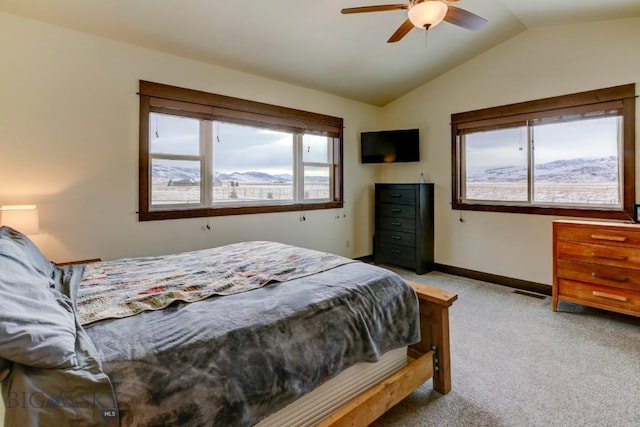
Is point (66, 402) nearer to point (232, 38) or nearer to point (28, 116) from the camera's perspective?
point (28, 116)

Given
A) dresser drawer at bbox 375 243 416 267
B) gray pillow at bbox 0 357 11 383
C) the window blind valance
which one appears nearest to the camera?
gray pillow at bbox 0 357 11 383

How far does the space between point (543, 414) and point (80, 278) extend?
2.72 m

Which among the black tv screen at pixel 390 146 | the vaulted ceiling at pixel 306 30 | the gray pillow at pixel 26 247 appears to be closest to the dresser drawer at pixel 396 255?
the black tv screen at pixel 390 146

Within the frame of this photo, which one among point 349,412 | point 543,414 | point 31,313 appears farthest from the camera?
point 543,414

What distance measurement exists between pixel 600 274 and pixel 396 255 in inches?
92.7

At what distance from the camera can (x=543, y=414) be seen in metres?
1.77

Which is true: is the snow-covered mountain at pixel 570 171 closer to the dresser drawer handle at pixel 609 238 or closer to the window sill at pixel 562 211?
the window sill at pixel 562 211

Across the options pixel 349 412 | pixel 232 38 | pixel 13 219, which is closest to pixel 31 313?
pixel 349 412

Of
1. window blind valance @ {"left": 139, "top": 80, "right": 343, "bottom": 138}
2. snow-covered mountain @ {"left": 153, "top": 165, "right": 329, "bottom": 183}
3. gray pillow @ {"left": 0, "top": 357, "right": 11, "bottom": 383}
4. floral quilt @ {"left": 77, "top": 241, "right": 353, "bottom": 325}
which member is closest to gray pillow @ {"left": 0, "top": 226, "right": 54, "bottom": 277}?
floral quilt @ {"left": 77, "top": 241, "right": 353, "bottom": 325}

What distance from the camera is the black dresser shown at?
4.52m

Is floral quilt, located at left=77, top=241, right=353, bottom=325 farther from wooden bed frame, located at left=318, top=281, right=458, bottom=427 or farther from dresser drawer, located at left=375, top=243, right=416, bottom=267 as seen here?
dresser drawer, located at left=375, top=243, right=416, bottom=267

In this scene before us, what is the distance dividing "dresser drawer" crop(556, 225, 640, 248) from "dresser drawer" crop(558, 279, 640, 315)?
0.41 m

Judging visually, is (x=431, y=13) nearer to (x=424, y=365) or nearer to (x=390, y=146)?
(x=424, y=365)

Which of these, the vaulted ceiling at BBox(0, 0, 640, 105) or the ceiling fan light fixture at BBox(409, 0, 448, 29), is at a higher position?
the vaulted ceiling at BBox(0, 0, 640, 105)
